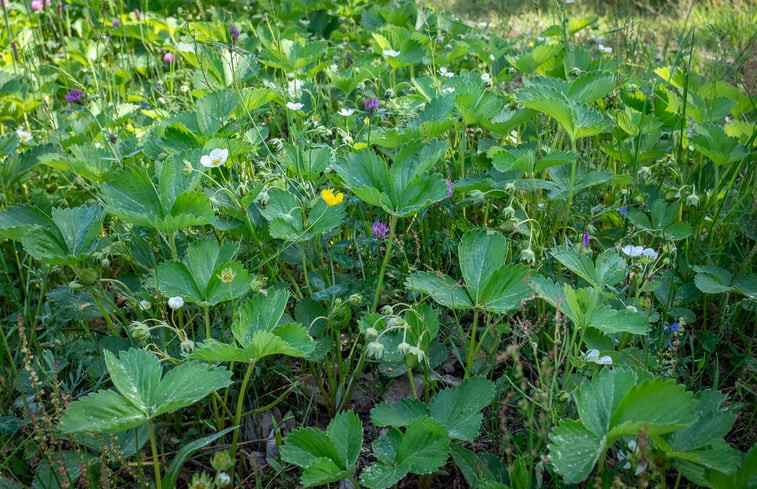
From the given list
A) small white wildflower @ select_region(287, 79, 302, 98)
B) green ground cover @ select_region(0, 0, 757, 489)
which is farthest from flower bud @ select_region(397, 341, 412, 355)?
small white wildflower @ select_region(287, 79, 302, 98)

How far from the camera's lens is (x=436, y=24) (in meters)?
2.90

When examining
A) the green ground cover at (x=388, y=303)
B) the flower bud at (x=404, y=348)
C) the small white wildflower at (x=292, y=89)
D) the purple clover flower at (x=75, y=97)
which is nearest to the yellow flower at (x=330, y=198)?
the green ground cover at (x=388, y=303)

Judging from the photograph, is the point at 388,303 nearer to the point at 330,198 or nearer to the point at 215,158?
the point at 330,198

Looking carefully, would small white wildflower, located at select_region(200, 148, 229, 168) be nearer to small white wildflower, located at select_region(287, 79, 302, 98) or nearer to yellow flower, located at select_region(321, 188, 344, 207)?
yellow flower, located at select_region(321, 188, 344, 207)

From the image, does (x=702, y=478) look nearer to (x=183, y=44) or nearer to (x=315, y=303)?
(x=315, y=303)

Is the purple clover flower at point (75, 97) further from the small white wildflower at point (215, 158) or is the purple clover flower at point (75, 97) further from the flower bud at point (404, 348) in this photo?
the flower bud at point (404, 348)

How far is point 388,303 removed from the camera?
1.59 metres

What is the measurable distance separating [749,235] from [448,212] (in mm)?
701

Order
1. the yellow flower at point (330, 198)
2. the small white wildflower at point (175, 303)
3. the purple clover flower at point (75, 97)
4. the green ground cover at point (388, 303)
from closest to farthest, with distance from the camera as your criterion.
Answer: the green ground cover at point (388, 303) < the small white wildflower at point (175, 303) < the yellow flower at point (330, 198) < the purple clover flower at point (75, 97)

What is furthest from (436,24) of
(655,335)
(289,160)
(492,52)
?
(655,335)

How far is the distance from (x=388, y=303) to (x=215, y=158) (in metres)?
0.51

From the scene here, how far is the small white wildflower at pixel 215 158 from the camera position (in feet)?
4.84

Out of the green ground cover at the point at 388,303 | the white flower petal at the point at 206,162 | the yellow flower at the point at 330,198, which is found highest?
the white flower petal at the point at 206,162

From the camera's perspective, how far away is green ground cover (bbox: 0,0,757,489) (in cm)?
106
